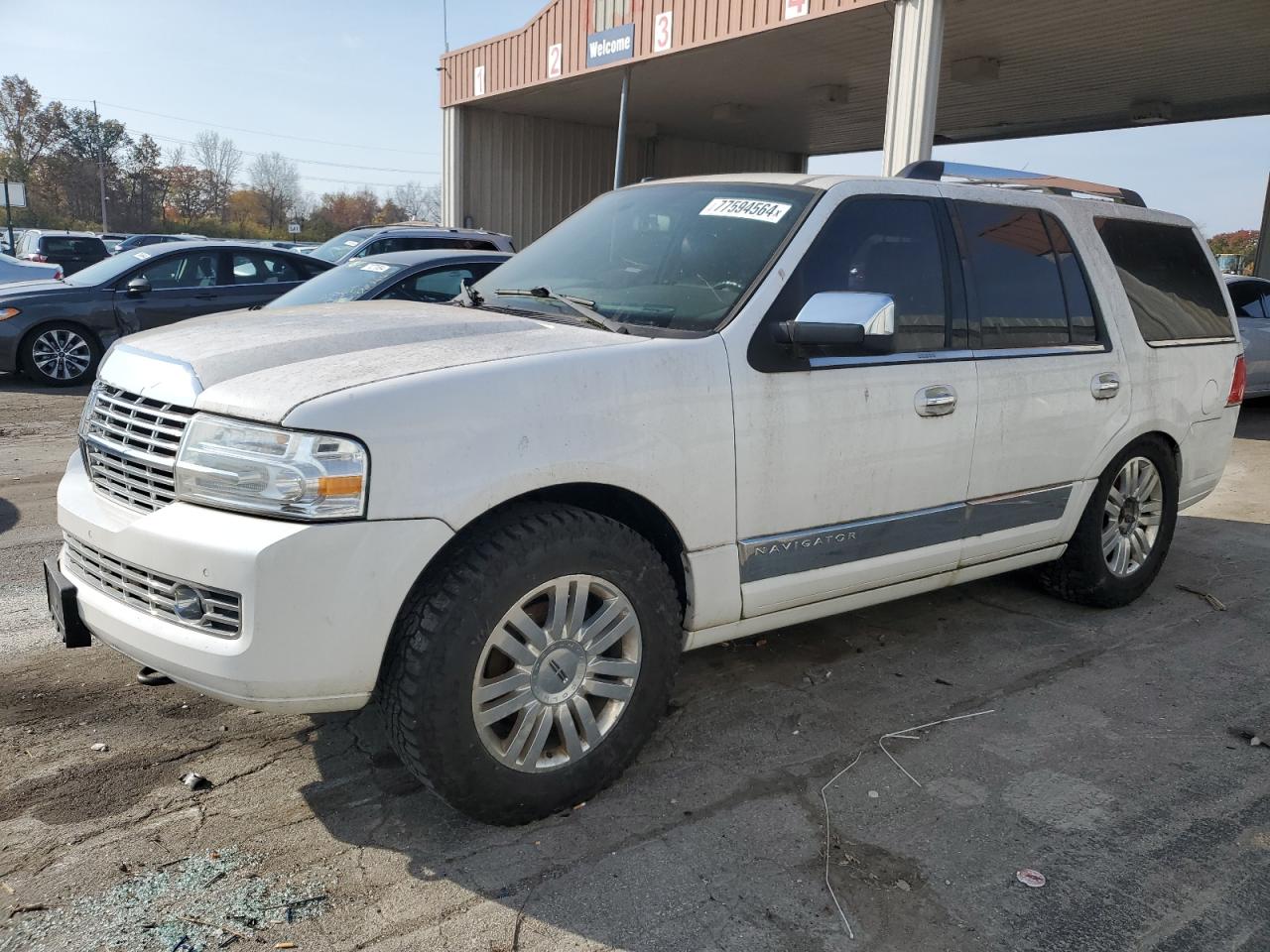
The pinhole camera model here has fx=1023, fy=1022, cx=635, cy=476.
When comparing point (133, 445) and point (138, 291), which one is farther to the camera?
point (138, 291)

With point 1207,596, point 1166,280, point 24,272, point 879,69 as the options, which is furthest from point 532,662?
point 879,69

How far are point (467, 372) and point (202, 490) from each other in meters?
0.75

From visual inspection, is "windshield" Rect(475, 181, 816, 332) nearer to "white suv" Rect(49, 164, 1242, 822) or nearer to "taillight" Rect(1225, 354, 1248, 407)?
"white suv" Rect(49, 164, 1242, 822)

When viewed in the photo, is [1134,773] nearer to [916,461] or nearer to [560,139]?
[916,461]

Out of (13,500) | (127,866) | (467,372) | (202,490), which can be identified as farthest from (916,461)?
(13,500)

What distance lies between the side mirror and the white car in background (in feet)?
38.5

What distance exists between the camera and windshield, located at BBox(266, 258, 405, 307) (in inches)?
323

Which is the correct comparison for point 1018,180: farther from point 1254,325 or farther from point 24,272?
point 24,272

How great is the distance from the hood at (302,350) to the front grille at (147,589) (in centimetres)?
46

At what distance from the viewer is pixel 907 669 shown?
432cm

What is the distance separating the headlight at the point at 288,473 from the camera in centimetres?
252

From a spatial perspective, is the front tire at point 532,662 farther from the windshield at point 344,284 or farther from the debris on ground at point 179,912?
the windshield at point 344,284

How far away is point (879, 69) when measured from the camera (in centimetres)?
1522

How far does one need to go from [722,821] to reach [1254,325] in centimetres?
1172
